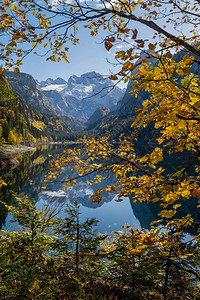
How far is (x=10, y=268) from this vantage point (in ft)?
9.15

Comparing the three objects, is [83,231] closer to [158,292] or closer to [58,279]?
[58,279]

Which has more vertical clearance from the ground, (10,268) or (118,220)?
(118,220)

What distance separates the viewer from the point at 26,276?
275cm

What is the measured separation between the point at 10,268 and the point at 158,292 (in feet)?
8.42

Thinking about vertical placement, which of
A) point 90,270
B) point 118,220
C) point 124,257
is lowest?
point 90,270

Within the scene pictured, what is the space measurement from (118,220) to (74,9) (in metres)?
20.8

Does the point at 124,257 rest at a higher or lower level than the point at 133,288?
higher

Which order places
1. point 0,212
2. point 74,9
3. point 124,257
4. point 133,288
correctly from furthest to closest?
point 0,212 < point 124,257 < point 133,288 < point 74,9

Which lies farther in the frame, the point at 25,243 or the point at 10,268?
the point at 25,243

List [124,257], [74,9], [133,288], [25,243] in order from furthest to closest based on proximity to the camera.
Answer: [25,243], [124,257], [133,288], [74,9]

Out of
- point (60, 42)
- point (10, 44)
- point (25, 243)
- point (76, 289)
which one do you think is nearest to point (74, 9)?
point (60, 42)

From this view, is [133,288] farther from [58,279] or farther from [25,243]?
[25,243]

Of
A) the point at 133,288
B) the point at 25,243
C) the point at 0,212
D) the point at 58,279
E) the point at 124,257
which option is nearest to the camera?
the point at 133,288

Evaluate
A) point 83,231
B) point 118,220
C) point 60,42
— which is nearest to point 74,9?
point 60,42
